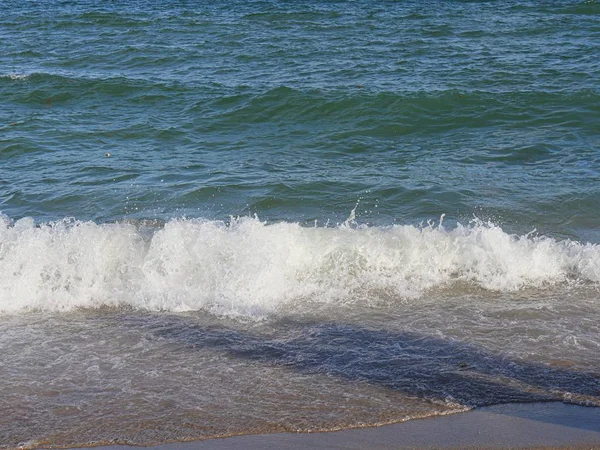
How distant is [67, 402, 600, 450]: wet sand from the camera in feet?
15.4

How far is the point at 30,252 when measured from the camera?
25.6 ft

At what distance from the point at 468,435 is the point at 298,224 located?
411 centimetres

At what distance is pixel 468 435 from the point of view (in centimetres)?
479

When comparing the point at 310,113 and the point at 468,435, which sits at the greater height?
the point at 310,113

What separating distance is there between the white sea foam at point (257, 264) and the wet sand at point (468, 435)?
2.02 meters

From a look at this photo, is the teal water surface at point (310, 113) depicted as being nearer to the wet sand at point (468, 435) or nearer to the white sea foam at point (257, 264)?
the white sea foam at point (257, 264)

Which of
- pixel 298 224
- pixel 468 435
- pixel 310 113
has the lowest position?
pixel 298 224

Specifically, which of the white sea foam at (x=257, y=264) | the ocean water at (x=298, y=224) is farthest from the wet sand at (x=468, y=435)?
the white sea foam at (x=257, y=264)

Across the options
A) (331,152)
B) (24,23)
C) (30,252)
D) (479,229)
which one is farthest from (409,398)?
(24,23)

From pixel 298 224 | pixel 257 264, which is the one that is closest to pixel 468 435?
pixel 257 264

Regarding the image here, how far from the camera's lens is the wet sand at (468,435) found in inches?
185

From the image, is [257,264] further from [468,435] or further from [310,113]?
[310,113]

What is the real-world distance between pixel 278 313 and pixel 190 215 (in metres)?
2.79

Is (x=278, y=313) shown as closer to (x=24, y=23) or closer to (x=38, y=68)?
(x=38, y=68)
